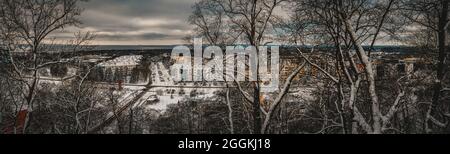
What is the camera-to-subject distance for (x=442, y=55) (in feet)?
37.2

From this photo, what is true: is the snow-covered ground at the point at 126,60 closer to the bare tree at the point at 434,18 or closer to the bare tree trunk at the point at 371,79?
the bare tree at the point at 434,18

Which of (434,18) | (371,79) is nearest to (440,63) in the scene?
(434,18)

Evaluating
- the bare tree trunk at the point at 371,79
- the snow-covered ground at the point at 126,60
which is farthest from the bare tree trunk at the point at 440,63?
the snow-covered ground at the point at 126,60

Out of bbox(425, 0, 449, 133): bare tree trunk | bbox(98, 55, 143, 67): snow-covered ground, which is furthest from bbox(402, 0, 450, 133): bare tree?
bbox(98, 55, 143, 67): snow-covered ground

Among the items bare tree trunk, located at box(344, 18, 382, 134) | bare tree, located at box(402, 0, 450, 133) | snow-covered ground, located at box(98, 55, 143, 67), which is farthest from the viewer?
snow-covered ground, located at box(98, 55, 143, 67)

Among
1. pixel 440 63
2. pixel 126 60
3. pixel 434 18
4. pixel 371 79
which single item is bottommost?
pixel 371 79

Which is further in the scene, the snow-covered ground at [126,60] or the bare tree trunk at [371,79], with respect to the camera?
the snow-covered ground at [126,60]

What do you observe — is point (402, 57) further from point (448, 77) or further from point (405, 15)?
point (405, 15)

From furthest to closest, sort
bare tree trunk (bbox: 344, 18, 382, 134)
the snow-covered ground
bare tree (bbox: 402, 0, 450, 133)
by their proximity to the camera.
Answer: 1. the snow-covered ground
2. bare tree (bbox: 402, 0, 450, 133)
3. bare tree trunk (bbox: 344, 18, 382, 134)

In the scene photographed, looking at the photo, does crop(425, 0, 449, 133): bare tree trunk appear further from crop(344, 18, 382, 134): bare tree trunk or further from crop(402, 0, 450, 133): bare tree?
crop(344, 18, 382, 134): bare tree trunk

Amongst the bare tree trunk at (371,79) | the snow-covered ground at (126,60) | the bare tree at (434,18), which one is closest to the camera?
the bare tree trunk at (371,79)

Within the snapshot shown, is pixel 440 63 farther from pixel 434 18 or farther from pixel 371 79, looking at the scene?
pixel 371 79

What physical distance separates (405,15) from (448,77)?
3568 millimetres
